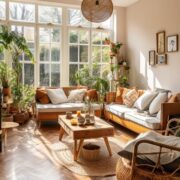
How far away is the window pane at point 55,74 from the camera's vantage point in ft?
22.2

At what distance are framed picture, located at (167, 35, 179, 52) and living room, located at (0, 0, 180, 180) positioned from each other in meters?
0.02

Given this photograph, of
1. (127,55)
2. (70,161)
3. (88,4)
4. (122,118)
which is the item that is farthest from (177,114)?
(127,55)

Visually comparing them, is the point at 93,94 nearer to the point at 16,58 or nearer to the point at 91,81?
the point at 91,81

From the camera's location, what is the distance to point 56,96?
5.96m

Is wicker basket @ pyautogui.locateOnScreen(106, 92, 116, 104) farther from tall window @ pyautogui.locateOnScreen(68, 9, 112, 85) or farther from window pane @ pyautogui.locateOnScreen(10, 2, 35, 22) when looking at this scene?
window pane @ pyautogui.locateOnScreen(10, 2, 35, 22)

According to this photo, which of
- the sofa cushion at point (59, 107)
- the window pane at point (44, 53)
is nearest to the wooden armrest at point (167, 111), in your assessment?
the sofa cushion at point (59, 107)

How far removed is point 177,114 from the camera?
4094mm

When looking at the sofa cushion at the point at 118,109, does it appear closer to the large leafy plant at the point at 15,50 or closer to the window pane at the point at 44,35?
the large leafy plant at the point at 15,50

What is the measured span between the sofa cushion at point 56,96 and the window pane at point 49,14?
6.48 feet

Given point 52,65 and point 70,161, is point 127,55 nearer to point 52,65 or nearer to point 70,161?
point 52,65

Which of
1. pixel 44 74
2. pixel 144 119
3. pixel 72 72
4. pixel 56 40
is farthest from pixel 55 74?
pixel 144 119

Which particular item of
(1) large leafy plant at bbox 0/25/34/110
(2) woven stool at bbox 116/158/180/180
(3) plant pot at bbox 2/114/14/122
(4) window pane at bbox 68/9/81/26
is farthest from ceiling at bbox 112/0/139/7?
(2) woven stool at bbox 116/158/180/180

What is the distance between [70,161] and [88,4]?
2.31 meters

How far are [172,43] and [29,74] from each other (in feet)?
12.0
